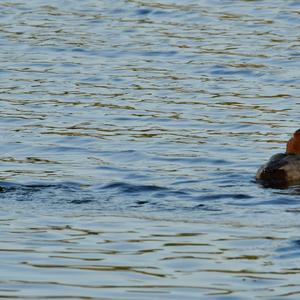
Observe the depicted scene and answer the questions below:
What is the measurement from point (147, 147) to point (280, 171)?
7.11ft

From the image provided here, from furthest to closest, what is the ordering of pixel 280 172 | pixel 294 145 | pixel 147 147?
pixel 147 147, pixel 294 145, pixel 280 172

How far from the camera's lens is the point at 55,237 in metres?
10.2

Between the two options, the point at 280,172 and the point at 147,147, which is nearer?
the point at 280,172

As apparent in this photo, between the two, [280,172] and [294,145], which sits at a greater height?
[294,145]

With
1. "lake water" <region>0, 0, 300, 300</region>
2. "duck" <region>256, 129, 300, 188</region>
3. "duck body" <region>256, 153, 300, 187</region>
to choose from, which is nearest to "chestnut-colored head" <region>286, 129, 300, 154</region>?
"duck" <region>256, 129, 300, 188</region>

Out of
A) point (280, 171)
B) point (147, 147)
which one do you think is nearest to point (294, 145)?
point (280, 171)

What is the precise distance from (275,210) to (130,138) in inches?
160

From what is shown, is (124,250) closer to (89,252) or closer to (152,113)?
(89,252)

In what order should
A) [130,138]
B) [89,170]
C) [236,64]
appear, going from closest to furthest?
1. [89,170]
2. [130,138]
3. [236,64]

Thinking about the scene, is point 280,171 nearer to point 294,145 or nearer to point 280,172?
point 280,172

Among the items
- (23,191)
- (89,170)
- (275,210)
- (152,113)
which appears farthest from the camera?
(152,113)

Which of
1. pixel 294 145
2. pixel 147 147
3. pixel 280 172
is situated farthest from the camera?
pixel 147 147

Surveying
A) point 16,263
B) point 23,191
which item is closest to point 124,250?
point 16,263

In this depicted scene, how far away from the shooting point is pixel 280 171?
42.2 ft
